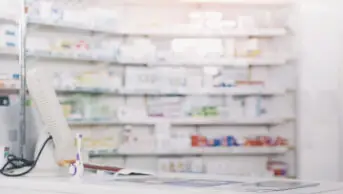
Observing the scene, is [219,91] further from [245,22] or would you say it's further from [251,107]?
[245,22]

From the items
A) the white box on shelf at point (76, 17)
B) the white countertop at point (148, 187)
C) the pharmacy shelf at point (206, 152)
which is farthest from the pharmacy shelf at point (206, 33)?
the white countertop at point (148, 187)

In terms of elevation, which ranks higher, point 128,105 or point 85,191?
point 128,105

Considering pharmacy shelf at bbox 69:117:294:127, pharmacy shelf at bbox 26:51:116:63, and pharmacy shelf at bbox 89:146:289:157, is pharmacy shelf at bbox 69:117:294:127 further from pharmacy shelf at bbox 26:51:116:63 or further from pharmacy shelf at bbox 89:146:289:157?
pharmacy shelf at bbox 26:51:116:63

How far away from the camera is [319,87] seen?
17.6ft

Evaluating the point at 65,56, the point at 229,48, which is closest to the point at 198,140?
the point at 229,48

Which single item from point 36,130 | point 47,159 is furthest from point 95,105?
point 47,159

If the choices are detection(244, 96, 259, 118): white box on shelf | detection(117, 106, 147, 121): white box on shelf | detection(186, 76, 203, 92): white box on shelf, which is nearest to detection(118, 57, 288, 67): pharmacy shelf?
detection(186, 76, 203, 92): white box on shelf

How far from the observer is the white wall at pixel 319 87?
528 cm

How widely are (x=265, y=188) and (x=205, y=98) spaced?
4.00m

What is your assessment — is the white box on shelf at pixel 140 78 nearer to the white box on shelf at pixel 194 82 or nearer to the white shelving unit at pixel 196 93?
the white shelving unit at pixel 196 93

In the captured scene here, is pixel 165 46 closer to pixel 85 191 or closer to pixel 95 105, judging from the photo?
pixel 95 105

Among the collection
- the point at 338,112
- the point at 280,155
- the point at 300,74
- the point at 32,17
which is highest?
the point at 32,17

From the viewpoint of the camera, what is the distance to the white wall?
5.28 meters

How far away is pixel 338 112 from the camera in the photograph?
5.31m
